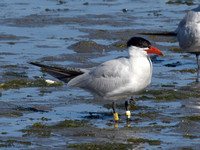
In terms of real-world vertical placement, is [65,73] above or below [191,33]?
below

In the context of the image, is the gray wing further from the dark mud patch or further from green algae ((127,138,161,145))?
the dark mud patch

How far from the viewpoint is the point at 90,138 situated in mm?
7297

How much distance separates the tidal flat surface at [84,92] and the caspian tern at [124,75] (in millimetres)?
442

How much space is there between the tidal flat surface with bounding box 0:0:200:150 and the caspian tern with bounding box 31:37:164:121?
44 centimetres

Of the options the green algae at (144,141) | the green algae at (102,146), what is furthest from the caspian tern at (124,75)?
the green algae at (102,146)

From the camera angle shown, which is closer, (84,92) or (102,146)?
(102,146)

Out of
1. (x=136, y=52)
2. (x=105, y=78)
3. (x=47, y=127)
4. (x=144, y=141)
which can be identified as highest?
(x=136, y=52)

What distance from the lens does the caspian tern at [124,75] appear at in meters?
8.05

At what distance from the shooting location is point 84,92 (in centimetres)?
1008

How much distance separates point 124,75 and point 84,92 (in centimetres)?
212

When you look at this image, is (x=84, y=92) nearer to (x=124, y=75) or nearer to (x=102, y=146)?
(x=124, y=75)

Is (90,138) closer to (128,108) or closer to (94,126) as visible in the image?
(94,126)

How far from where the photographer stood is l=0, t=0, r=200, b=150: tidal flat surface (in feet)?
24.0

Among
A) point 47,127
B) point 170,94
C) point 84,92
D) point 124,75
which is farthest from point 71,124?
point 170,94
